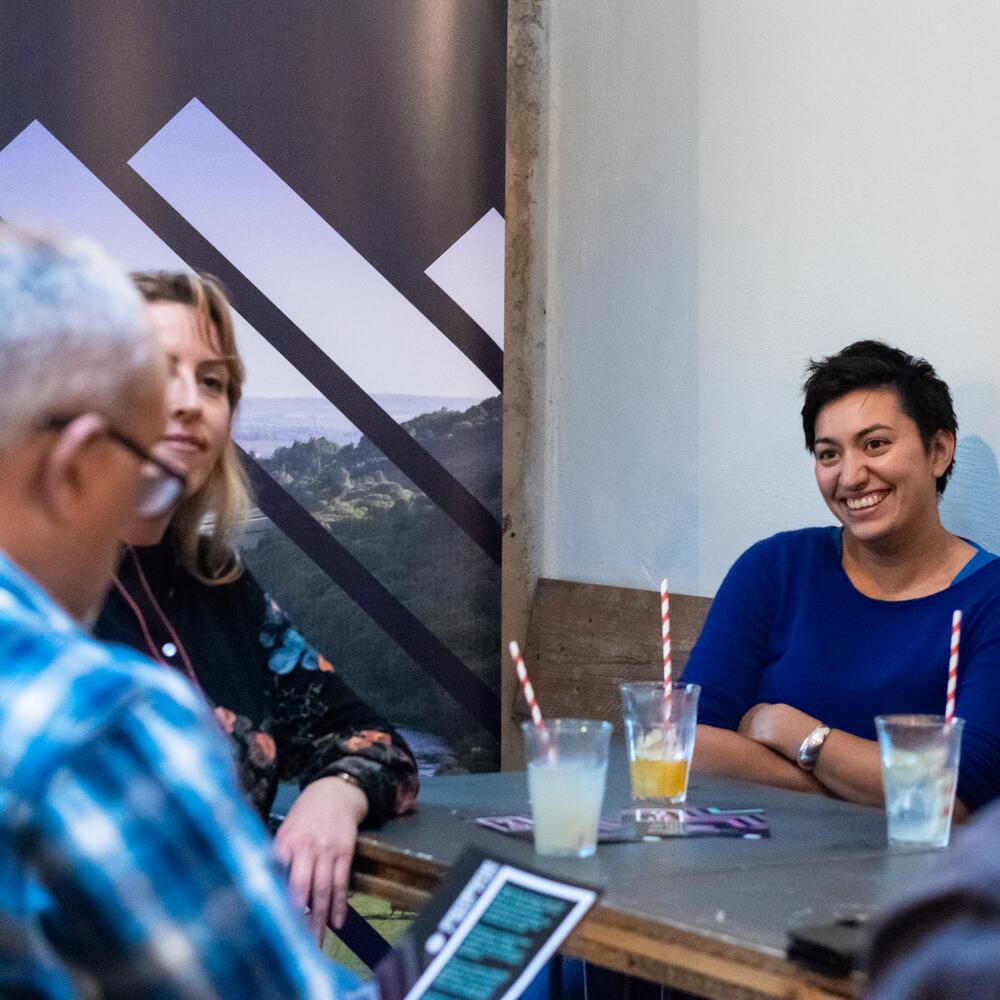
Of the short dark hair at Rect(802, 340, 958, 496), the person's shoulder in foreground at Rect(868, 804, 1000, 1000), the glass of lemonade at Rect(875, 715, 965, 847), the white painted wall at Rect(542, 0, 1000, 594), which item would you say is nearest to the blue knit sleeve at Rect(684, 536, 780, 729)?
the short dark hair at Rect(802, 340, 958, 496)

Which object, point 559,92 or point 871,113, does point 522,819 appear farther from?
point 559,92

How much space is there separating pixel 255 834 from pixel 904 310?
7.22ft

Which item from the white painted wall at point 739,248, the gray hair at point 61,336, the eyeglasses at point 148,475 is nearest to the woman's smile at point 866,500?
the white painted wall at point 739,248

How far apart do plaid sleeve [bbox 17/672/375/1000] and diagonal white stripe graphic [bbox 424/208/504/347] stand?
2738 mm

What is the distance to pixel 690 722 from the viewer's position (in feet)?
5.94

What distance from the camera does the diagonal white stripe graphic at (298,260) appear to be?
3.16 m

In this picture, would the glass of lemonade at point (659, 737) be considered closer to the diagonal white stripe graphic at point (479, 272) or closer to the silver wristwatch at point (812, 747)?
the silver wristwatch at point (812, 747)

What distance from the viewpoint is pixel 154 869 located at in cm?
67

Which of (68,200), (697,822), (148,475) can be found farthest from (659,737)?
(68,200)

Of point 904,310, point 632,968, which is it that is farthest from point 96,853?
point 904,310

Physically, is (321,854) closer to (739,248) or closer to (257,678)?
(257,678)

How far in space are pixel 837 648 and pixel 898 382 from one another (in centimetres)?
43

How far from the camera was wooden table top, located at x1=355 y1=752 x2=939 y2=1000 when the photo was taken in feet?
3.99

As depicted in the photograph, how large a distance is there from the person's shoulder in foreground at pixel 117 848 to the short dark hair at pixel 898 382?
72.9 inches
